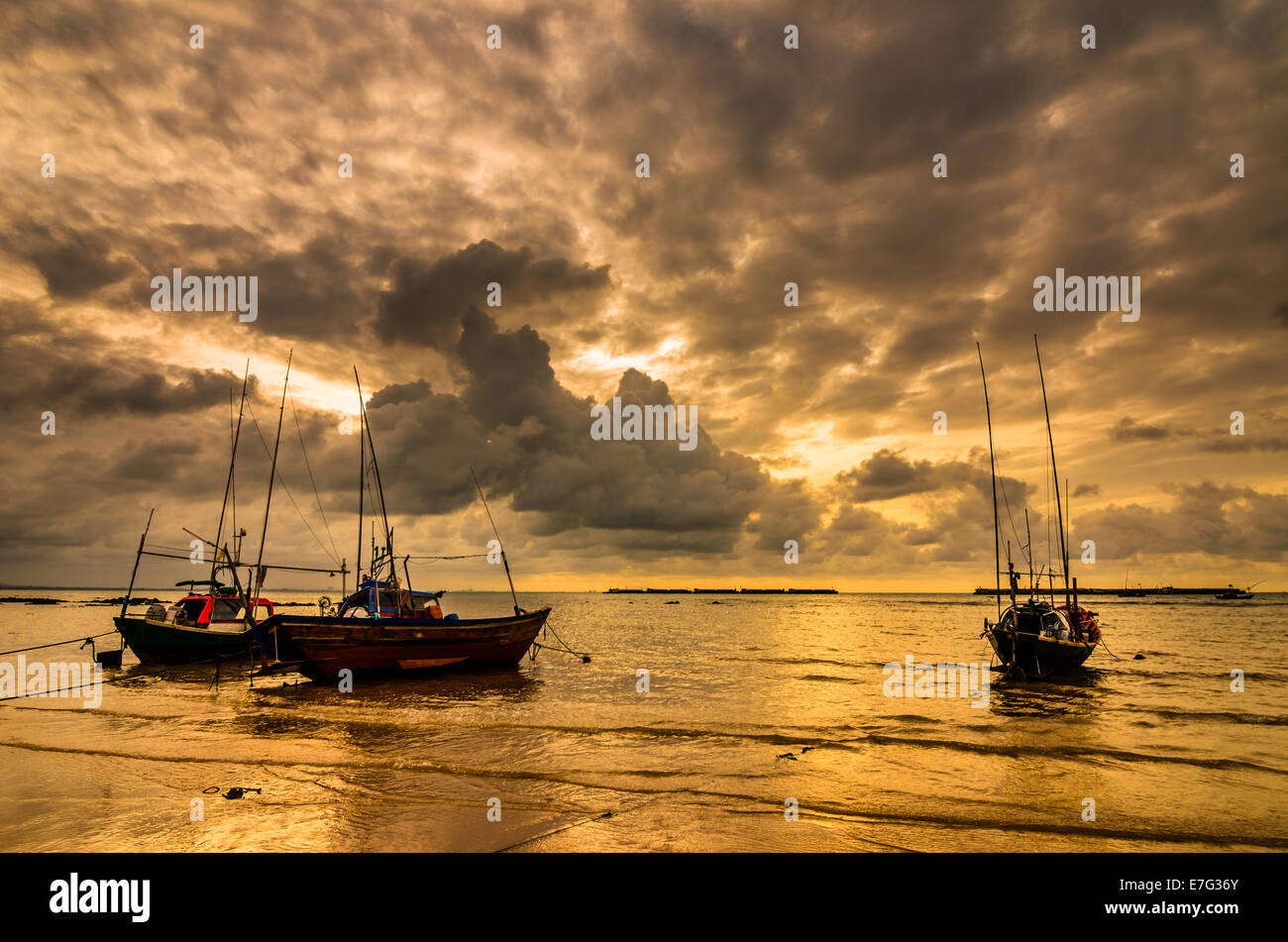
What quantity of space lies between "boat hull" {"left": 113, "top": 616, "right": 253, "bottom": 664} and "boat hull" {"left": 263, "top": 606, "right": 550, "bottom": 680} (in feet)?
28.7

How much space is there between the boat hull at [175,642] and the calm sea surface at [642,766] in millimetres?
4808

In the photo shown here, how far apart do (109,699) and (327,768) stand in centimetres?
1471

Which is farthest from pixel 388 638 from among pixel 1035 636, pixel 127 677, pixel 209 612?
pixel 1035 636

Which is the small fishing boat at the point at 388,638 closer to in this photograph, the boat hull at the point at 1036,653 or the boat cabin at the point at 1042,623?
the boat hull at the point at 1036,653

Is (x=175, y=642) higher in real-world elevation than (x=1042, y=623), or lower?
higher

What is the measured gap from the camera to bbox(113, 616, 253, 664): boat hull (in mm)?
29359

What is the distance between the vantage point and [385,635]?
79.7ft

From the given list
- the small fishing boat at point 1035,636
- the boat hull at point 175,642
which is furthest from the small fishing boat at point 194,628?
the small fishing boat at point 1035,636

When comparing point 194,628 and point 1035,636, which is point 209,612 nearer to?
point 194,628

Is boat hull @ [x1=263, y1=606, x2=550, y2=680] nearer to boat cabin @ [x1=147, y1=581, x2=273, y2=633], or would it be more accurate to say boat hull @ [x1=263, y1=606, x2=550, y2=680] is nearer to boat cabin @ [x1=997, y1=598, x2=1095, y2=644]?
boat cabin @ [x1=147, y1=581, x2=273, y2=633]

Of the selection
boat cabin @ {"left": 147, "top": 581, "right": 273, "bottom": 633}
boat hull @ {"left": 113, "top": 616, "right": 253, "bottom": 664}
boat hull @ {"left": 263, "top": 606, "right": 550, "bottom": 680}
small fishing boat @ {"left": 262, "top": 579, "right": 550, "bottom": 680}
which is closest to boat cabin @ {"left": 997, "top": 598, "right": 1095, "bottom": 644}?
small fishing boat @ {"left": 262, "top": 579, "right": 550, "bottom": 680}

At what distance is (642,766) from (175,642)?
89.9 feet

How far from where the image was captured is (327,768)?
1266 centimetres
